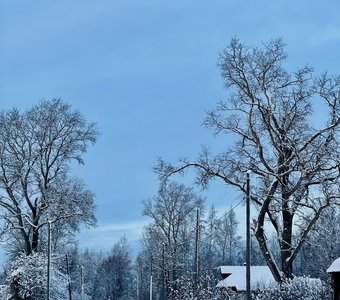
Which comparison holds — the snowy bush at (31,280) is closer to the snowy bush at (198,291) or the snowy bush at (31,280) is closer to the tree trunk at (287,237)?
the snowy bush at (198,291)

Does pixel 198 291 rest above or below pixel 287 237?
below

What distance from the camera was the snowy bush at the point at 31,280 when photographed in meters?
36.5

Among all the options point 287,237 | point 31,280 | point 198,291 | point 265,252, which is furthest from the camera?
point 31,280

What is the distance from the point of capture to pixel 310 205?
25.7 meters

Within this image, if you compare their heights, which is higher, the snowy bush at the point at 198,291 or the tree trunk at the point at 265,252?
the tree trunk at the point at 265,252

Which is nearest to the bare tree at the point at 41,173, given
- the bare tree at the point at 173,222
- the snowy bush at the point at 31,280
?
the snowy bush at the point at 31,280

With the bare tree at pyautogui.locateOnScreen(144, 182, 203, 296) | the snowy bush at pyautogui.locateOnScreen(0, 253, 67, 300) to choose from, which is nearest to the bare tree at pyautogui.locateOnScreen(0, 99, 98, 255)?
the snowy bush at pyautogui.locateOnScreen(0, 253, 67, 300)

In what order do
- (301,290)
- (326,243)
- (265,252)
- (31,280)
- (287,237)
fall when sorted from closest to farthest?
1. (301,290)
2. (265,252)
3. (287,237)
4. (31,280)
5. (326,243)

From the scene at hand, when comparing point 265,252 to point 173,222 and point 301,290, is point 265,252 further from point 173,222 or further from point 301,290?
point 173,222

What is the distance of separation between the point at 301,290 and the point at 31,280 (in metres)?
18.1

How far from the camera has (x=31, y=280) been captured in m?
36.8

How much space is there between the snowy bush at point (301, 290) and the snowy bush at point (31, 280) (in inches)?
625

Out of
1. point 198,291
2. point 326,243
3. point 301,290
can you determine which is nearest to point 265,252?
point 301,290

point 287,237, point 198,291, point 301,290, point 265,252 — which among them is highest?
point 287,237
